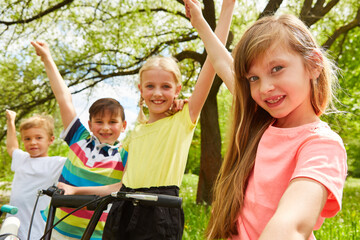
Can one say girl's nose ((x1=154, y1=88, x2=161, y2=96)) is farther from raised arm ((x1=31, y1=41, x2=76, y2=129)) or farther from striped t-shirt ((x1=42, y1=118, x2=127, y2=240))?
raised arm ((x1=31, y1=41, x2=76, y2=129))

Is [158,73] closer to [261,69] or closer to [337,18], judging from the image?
[261,69]

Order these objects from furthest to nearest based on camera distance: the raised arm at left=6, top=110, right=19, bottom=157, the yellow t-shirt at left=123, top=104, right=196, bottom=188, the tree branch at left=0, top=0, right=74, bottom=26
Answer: the tree branch at left=0, top=0, right=74, bottom=26, the raised arm at left=6, top=110, right=19, bottom=157, the yellow t-shirt at left=123, top=104, right=196, bottom=188

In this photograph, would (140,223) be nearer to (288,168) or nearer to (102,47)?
(288,168)

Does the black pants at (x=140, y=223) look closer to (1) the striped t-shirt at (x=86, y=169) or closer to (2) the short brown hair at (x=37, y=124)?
(1) the striped t-shirt at (x=86, y=169)

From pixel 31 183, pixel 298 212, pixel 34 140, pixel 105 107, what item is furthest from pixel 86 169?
pixel 298 212

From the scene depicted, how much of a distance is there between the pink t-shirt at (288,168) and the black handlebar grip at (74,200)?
548 millimetres

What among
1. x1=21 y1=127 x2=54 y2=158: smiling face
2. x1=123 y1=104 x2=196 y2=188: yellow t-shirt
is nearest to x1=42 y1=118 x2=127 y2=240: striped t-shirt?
x1=123 y1=104 x2=196 y2=188: yellow t-shirt

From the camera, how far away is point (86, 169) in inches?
103

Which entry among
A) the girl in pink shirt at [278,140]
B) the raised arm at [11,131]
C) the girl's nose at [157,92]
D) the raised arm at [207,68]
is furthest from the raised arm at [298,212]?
the raised arm at [11,131]

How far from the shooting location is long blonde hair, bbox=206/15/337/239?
1338 mm

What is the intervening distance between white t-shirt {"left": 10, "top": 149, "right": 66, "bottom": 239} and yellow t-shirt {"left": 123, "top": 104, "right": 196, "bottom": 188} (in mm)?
1276

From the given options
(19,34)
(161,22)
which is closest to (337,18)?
(161,22)

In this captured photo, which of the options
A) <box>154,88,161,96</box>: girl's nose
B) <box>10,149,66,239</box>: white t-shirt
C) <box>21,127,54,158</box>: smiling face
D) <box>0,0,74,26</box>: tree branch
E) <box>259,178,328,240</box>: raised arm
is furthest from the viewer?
<box>0,0,74,26</box>: tree branch

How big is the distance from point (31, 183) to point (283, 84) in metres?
2.69
